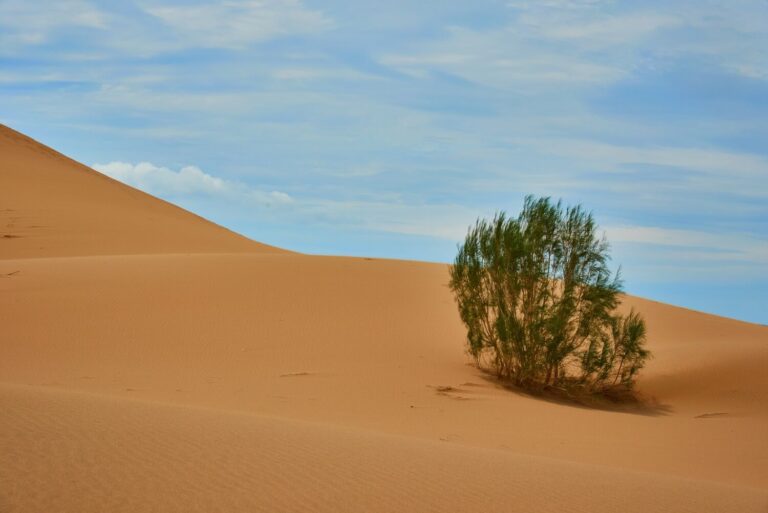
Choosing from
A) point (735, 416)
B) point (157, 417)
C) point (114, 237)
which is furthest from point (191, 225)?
point (157, 417)

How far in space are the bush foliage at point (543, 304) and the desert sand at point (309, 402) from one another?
2.75 ft

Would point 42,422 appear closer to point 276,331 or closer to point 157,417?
point 157,417

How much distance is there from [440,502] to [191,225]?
34.9 m

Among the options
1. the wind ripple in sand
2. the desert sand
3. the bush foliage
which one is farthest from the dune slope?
the wind ripple in sand

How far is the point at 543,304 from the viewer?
1509cm

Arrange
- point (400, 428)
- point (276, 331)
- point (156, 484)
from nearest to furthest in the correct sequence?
point (156, 484)
point (400, 428)
point (276, 331)

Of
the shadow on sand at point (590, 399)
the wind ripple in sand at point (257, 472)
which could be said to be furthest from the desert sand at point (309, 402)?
the shadow on sand at point (590, 399)

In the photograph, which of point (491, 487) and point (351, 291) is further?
point (351, 291)

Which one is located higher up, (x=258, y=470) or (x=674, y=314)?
(x=674, y=314)

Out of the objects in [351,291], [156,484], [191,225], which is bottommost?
[156,484]

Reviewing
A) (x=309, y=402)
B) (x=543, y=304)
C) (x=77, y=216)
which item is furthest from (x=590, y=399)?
(x=77, y=216)

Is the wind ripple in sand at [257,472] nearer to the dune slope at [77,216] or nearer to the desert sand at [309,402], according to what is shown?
the desert sand at [309,402]

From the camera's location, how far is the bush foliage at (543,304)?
49.8 feet

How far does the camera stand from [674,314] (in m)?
23.2
